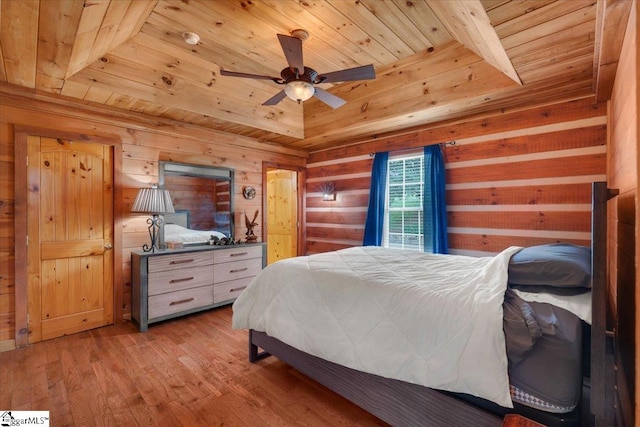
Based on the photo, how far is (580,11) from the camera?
6.03 feet

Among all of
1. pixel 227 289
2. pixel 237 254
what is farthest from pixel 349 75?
pixel 227 289

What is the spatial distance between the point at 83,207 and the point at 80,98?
1.16 metres

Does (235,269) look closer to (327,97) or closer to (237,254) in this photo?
(237,254)

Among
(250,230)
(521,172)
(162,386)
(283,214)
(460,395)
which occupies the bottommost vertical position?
(162,386)

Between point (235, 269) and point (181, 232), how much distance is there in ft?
2.91

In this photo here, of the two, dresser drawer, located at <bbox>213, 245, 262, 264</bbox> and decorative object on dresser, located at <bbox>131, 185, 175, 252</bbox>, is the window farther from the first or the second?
decorative object on dresser, located at <bbox>131, 185, 175, 252</bbox>

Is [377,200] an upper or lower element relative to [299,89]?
lower

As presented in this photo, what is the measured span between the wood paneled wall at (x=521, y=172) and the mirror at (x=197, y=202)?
8.54 ft

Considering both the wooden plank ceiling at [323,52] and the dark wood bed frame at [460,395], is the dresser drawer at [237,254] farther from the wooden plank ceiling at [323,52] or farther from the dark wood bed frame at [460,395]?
the dark wood bed frame at [460,395]

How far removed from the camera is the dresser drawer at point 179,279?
3.33 metres

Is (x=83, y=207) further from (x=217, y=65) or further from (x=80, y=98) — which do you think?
(x=217, y=65)

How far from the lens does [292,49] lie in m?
2.00

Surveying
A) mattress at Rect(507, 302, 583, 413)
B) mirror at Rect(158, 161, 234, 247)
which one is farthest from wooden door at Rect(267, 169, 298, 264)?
mattress at Rect(507, 302, 583, 413)

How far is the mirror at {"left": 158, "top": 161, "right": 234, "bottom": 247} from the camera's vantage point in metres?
3.88
